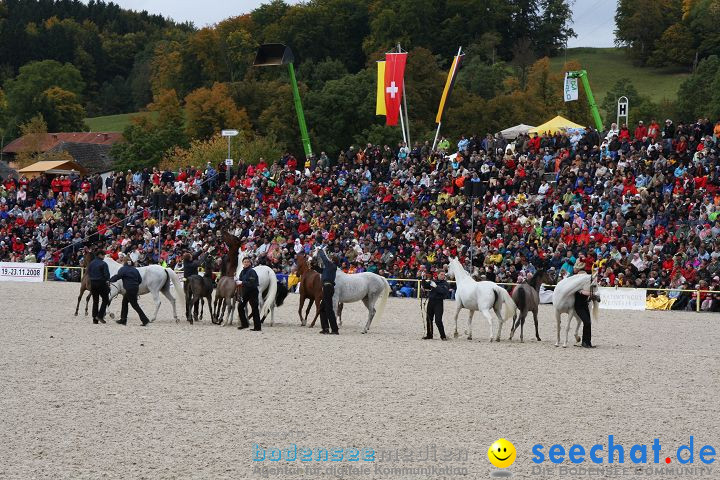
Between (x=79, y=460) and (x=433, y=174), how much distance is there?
97.1 feet

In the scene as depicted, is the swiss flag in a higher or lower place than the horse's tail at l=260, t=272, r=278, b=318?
higher

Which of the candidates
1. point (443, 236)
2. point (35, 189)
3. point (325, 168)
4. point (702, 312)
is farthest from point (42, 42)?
point (702, 312)

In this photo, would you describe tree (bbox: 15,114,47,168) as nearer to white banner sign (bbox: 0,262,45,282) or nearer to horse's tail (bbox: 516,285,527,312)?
white banner sign (bbox: 0,262,45,282)

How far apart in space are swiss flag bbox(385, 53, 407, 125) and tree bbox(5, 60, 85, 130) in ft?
265

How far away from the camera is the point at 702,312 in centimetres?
2766

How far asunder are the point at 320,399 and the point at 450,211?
936 inches

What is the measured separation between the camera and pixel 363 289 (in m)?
20.8

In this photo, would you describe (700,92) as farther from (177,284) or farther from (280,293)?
(177,284)

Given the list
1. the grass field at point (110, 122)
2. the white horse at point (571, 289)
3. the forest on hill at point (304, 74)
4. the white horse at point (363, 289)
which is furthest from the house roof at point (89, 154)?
the white horse at point (571, 289)

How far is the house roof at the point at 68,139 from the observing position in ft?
338

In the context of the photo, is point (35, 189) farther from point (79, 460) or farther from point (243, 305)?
point (79, 460)

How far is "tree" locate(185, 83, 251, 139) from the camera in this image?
2895 inches

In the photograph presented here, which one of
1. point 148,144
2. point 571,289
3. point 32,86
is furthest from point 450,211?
point 32,86

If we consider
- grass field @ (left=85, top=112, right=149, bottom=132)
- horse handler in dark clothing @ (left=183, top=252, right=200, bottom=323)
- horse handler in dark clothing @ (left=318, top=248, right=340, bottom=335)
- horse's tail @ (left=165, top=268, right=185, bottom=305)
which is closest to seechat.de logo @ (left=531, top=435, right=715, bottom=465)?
horse handler in dark clothing @ (left=318, top=248, right=340, bottom=335)
